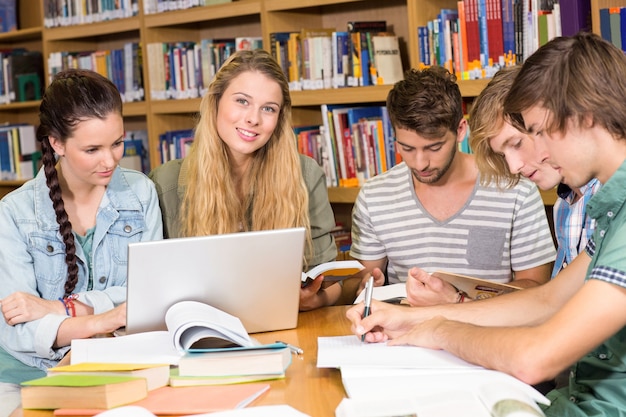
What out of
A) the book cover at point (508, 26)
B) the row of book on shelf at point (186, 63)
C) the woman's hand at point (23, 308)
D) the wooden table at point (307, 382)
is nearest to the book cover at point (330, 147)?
the row of book on shelf at point (186, 63)

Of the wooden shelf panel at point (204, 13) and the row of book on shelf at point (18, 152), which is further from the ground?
the wooden shelf panel at point (204, 13)

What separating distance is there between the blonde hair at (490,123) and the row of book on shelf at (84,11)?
2.60 meters

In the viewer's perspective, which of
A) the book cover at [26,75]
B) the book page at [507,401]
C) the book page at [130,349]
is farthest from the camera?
the book cover at [26,75]

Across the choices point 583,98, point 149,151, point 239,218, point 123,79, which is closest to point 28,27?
point 123,79

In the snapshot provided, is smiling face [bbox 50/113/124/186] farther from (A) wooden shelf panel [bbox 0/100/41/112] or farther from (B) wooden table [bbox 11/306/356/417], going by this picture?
(A) wooden shelf panel [bbox 0/100/41/112]

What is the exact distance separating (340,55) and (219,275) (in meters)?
2.08

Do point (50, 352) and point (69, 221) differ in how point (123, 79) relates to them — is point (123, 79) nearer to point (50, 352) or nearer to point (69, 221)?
point (69, 221)

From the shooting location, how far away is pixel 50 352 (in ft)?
6.30

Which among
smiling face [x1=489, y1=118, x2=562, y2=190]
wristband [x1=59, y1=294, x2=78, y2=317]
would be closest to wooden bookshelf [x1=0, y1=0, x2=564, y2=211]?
smiling face [x1=489, y1=118, x2=562, y2=190]

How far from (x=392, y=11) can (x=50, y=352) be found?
7.96 ft

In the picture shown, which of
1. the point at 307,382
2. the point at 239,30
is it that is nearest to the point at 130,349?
the point at 307,382

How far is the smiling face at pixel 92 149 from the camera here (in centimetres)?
217

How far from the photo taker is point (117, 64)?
4566 mm

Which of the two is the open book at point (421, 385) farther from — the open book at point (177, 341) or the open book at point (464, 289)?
the open book at point (464, 289)
